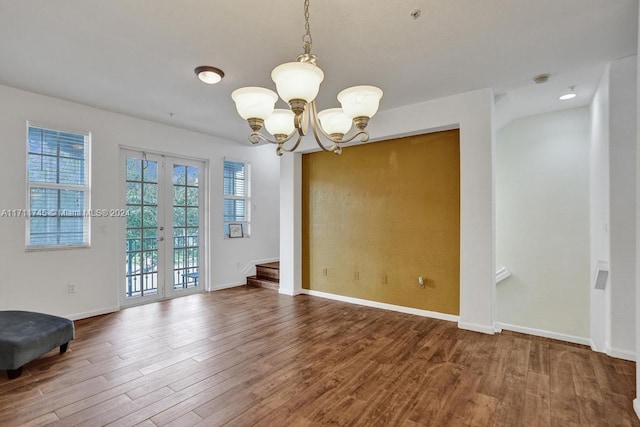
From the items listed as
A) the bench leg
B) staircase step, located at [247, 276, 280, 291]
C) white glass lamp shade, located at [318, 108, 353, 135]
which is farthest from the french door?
white glass lamp shade, located at [318, 108, 353, 135]

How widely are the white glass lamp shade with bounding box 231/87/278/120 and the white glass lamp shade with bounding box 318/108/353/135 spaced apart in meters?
0.47

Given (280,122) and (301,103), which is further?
(280,122)

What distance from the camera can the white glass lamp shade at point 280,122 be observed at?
2.22 metres

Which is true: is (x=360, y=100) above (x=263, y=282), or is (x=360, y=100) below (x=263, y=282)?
above

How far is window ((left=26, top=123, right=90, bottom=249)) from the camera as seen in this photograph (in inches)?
147

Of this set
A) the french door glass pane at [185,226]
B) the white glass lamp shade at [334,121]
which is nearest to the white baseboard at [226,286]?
the french door glass pane at [185,226]

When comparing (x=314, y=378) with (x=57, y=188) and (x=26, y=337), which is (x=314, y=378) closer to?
(x=26, y=337)

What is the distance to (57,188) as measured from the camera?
3895mm

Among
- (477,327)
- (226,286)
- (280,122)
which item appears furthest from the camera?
(226,286)

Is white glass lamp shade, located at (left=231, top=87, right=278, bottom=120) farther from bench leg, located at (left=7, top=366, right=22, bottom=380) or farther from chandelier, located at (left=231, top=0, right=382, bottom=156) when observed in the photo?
bench leg, located at (left=7, top=366, right=22, bottom=380)

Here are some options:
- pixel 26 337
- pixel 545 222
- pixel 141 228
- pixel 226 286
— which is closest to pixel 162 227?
pixel 141 228

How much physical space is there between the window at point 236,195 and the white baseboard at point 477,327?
166 inches

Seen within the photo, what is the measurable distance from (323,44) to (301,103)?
1.10m

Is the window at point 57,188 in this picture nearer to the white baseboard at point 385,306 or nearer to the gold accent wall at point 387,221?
the gold accent wall at point 387,221
